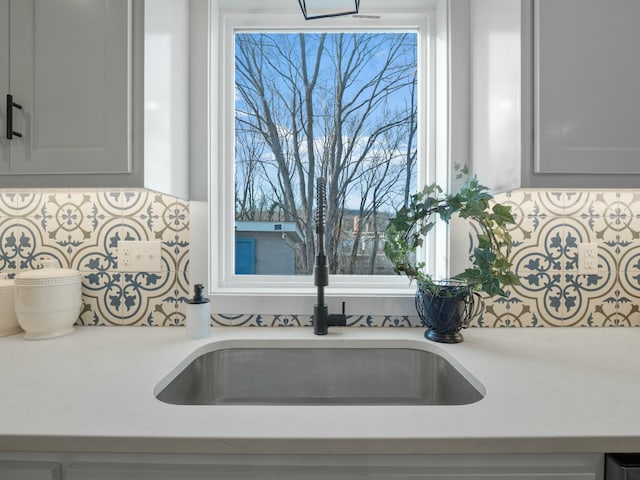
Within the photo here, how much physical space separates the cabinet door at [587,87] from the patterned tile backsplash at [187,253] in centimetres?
33

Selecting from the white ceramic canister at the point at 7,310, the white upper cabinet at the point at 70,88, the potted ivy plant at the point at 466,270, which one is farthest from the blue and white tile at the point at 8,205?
the potted ivy plant at the point at 466,270

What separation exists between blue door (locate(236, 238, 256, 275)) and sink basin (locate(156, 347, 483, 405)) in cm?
39

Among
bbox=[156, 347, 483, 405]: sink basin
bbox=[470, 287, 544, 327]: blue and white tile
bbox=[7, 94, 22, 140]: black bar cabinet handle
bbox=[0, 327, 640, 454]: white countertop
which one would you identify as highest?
bbox=[7, 94, 22, 140]: black bar cabinet handle

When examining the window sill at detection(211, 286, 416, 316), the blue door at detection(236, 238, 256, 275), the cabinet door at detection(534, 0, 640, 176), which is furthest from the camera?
the blue door at detection(236, 238, 256, 275)

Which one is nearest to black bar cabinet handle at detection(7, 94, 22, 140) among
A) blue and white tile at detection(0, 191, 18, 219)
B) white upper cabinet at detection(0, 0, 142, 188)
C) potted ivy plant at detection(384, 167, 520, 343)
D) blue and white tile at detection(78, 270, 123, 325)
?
white upper cabinet at detection(0, 0, 142, 188)

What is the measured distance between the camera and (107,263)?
1.29 m

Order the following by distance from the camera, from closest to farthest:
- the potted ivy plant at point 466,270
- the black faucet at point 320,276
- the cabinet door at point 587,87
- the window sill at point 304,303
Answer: the cabinet door at point 587,87 < the potted ivy plant at point 466,270 < the black faucet at point 320,276 < the window sill at point 304,303

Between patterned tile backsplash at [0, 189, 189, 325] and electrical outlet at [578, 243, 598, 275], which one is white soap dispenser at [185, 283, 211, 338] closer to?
patterned tile backsplash at [0, 189, 189, 325]

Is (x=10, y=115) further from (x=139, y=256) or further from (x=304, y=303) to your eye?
(x=304, y=303)

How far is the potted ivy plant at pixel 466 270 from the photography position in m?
1.05

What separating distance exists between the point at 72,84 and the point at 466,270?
126 cm

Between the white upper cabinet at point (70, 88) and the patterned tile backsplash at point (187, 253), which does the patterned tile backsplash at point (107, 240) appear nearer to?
the patterned tile backsplash at point (187, 253)

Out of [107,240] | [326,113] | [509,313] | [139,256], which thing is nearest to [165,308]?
[139,256]

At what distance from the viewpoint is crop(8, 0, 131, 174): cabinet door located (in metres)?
0.95
